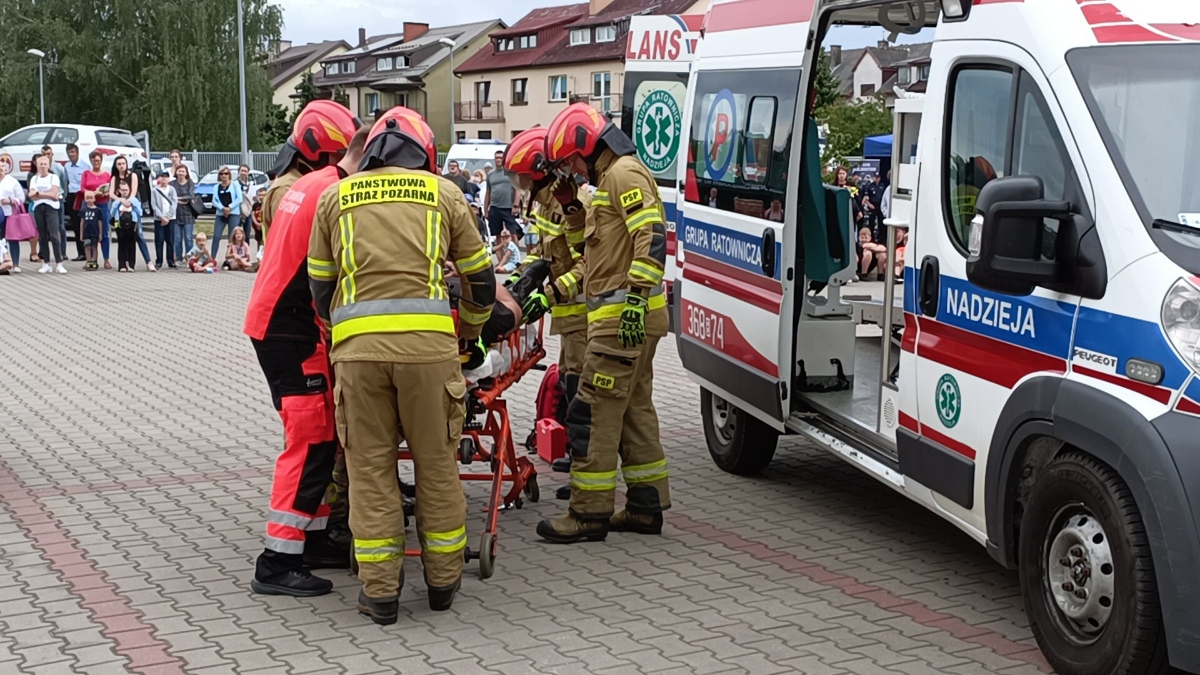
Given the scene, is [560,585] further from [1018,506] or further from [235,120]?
[235,120]

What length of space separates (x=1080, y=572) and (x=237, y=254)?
61.8 ft

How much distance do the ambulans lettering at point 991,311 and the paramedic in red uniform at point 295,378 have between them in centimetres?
258

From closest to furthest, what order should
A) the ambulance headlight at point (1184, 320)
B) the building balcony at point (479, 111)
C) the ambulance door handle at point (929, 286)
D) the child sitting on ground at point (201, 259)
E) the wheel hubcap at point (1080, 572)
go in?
the ambulance headlight at point (1184, 320) < the wheel hubcap at point (1080, 572) < the ambulance door handle at point (929, 286) < the child sitting on ground at point (201, 259) < the building balcony at point (479, 111)

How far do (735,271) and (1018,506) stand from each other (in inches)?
109

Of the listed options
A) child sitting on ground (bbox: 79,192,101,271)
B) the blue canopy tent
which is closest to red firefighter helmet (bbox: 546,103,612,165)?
the blue canopy tent

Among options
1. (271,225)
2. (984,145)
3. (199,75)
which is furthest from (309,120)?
Result: (199,75)

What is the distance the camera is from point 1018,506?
491 cm

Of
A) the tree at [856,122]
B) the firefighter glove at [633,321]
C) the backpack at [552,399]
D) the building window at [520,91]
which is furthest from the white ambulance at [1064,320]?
the building window at [520,91]

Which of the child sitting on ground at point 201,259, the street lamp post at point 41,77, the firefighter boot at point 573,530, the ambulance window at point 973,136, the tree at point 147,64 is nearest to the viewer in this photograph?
the ambulance window at point 973,136

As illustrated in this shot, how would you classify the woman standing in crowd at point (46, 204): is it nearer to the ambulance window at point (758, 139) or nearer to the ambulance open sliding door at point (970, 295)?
the ambulance window at point (758, 139)

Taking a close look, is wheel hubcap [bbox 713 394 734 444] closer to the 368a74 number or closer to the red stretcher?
the 368a74 number

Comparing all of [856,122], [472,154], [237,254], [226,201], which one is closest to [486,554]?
[226,201]

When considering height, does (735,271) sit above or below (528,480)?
above

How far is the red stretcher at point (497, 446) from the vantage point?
5.95 metres
